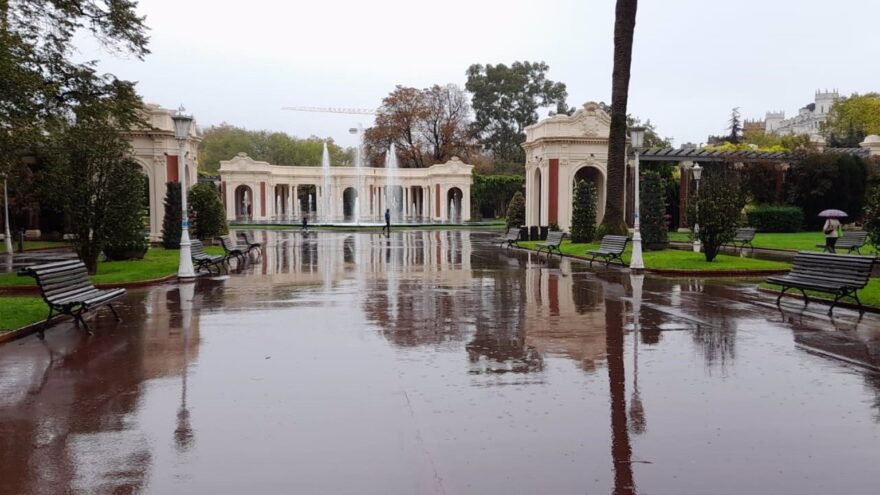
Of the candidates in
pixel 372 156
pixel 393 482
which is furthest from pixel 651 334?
pixel 372 156

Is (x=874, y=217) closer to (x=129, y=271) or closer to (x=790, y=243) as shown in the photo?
(x=790, y=243)

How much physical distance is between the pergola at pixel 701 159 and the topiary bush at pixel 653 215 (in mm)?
13570

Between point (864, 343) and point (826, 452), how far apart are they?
477 cm

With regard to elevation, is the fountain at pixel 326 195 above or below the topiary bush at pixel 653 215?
above

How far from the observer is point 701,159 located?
40281 mm

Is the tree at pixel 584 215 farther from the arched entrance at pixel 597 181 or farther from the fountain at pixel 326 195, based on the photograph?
the fountain at pixel 326 195

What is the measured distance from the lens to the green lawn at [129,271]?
1628 centimetres

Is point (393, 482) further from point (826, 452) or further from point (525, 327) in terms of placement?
point (525, 327)

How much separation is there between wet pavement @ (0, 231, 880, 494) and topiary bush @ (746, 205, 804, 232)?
2956cm

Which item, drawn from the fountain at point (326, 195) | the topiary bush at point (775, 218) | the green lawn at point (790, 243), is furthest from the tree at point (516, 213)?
the fountain at point (326, 195)

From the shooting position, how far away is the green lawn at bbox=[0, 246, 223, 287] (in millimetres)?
16281

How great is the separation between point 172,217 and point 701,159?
98.3 feet

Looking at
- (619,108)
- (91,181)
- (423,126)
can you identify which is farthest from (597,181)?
(423,126)

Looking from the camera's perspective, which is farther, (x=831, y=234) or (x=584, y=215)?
(x=584, y=215)
